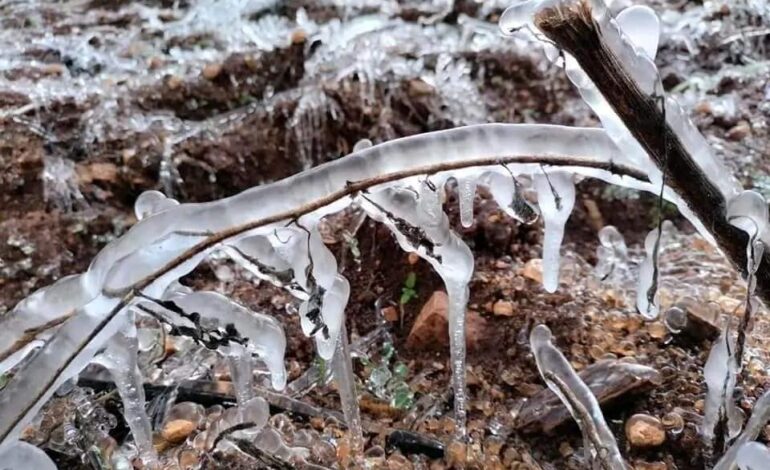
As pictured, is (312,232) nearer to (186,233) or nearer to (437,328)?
(186,233)

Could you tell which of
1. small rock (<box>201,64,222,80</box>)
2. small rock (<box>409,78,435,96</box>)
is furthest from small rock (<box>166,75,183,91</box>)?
small rock (<box>409,78,435,96</box>)

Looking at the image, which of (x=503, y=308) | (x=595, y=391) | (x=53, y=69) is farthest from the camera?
(x=53, y=69)

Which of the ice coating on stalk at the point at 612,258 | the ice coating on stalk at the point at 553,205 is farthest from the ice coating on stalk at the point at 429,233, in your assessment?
the ice coating on stalk at the point at 612,258

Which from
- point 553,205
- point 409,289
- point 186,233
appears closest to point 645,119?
point 553,205

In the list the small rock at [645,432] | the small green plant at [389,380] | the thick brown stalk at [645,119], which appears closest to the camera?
the thick brown stalk at [645,119]

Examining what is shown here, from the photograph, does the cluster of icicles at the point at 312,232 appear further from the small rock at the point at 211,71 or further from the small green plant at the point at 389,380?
the small rock at the point at 211,71

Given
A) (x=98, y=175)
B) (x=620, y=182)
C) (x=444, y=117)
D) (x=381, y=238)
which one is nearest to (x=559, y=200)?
(x=620, y=182)
